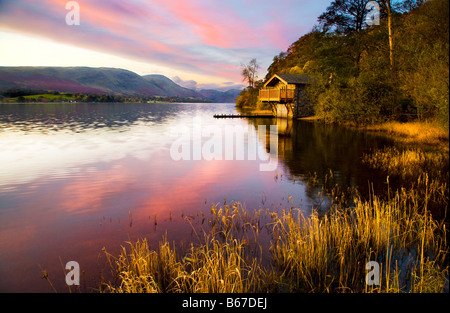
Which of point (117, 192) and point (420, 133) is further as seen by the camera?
point (420, 133)

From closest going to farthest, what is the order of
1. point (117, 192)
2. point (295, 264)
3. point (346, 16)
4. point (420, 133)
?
point (295, 264) < point (117, 192) < point (420, 133) < point (346, 16)

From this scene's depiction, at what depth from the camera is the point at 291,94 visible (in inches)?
2061

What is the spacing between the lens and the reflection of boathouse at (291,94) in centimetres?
5175

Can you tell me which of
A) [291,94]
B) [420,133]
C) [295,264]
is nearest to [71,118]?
[291,94]

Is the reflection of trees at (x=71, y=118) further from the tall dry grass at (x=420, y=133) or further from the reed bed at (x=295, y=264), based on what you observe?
the reed bed at (x=295, y=264)

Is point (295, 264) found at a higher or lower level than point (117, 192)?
lower

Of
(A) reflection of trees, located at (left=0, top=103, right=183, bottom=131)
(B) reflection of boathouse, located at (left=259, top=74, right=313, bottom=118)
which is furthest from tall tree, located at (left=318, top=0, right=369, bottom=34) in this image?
(A) reflection of trees, located at (left=0, top=103, right=183, bottom=131)

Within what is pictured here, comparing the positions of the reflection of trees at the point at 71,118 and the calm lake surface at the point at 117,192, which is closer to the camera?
the calm lake surface at the point at 117,192

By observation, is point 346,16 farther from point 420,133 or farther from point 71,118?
point 71,118

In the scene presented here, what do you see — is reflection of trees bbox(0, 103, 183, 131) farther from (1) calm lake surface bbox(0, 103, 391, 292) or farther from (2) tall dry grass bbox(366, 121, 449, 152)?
(2) tall dry grass bbox(366, 121, 449, 152)

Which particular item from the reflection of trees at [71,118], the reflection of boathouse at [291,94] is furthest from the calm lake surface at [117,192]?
the reflection of boathouse at [291,94]

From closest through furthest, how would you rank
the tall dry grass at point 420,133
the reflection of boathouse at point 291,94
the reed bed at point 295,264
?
the reed bed at point 295,264, the tall dry grass at point 420,133, the reflection of boathouse at point 291,94

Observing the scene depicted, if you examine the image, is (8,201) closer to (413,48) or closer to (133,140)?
(133,140)
